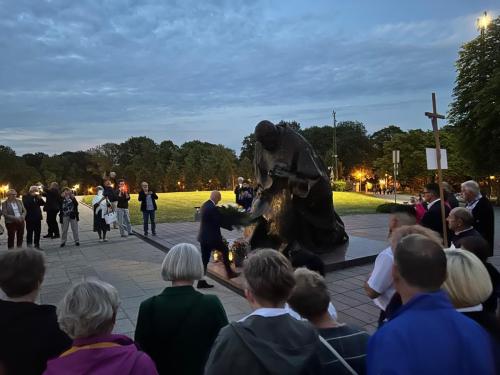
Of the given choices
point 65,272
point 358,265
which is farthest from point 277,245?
point 65,272

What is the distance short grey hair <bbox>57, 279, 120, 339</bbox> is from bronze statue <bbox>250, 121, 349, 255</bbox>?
5.68 m

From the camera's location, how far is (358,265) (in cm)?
838

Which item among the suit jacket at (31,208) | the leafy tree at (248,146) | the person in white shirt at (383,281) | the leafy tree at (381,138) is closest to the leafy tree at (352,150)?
the leafy tree at (381,138)

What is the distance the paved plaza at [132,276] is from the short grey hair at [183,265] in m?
2.94

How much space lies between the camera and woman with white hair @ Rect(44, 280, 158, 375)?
171 centimetres

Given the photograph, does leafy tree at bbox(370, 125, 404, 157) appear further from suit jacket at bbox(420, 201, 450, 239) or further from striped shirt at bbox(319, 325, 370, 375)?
striped shirt at bbox(319, 325, 370, 375)

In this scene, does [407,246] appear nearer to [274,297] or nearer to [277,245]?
[274,297]

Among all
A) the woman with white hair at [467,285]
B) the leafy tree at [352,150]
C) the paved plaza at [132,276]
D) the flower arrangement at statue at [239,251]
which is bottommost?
the paved plaza at [132,276]

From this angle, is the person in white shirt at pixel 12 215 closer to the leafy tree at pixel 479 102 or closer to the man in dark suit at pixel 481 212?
the man in dark suit at pixel 481 212

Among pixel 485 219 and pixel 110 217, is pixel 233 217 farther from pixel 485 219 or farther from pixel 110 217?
pixel 110 217

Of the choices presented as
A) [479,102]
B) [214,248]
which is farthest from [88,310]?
[479,102]

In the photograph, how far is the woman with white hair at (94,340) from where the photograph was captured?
1.71 metres

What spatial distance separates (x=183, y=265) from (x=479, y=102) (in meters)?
30.2

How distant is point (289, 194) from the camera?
7625 millimetres
